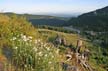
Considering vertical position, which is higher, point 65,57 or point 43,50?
point 43,50

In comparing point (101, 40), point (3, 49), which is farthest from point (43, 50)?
point (101, 40)

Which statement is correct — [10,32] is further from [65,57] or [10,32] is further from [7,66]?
[7,66]

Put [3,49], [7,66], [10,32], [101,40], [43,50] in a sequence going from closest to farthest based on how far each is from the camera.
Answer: [7,66] → [43,50] → [3,49] → [10,32] → [101,40]

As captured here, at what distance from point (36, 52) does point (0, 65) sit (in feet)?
2.82

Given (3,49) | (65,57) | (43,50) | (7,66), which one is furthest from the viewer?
(65,57)

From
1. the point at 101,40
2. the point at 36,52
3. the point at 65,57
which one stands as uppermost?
the point at 36,52

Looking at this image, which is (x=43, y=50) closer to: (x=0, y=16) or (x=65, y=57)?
(x=65, y=57)

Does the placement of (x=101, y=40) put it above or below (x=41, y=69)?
below

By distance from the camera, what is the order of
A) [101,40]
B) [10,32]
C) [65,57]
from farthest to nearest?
[101,40], [65,57], [10,32]

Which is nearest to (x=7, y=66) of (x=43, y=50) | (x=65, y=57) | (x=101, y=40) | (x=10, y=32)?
(x=43, y=50)

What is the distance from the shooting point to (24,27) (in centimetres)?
1184

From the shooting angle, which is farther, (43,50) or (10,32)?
(10,32)

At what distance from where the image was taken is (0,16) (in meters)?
11.9

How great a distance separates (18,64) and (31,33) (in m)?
3.62
